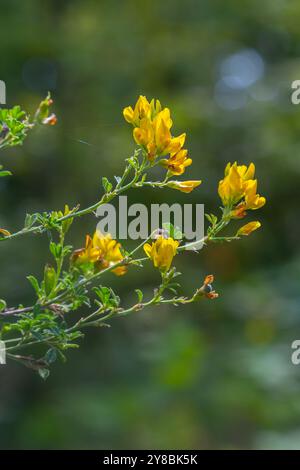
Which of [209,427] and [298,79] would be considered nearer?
[209,427]

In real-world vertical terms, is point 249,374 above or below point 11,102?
below

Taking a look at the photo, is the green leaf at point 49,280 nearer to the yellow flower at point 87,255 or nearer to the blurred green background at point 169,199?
the yellow flower at point 87,255

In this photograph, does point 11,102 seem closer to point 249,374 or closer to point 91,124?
point 91,124

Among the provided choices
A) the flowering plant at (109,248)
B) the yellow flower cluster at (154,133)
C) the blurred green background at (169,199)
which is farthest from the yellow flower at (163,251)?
the blurred green background at (169,199)

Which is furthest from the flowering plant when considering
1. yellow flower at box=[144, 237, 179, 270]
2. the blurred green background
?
the blurred green background
